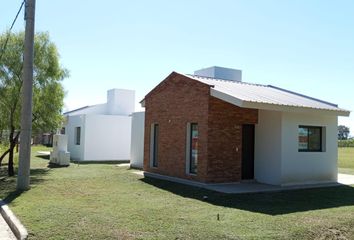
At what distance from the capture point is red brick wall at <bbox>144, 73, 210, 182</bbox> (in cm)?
1538

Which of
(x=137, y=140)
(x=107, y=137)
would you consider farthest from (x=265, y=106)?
(x=107, y=137)

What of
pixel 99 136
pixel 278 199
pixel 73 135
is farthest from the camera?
pixel 73 135

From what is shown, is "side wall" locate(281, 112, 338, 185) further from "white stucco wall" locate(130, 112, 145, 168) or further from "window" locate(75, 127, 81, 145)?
"window" locate(75, 127, 81, 145)

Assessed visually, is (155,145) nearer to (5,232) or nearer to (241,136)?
(241,136)

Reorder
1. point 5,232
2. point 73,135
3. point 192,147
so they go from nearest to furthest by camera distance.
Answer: point 5,232, point 192,147, point 73,135

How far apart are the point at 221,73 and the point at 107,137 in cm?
971

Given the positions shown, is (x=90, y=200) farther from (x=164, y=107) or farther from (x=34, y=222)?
(x=164, y=107)

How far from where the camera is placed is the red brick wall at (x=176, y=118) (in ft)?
50.4

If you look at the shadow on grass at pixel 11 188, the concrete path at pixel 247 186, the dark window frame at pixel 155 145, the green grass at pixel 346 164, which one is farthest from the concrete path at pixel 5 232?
the green grass at pixel 346 164

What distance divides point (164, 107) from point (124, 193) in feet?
20.5

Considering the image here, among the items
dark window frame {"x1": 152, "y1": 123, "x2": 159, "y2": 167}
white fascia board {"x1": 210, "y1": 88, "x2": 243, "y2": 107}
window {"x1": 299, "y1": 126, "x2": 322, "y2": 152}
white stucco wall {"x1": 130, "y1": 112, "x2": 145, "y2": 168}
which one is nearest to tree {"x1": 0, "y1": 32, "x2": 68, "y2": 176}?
dark window frame {"x1": 152, "y1": 123, "x2": 159, "y2": 167}

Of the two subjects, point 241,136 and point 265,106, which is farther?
point 241,136

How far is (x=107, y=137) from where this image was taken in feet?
93.2

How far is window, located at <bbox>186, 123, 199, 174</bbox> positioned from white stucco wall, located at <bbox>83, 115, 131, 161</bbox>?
12869 millimetres
